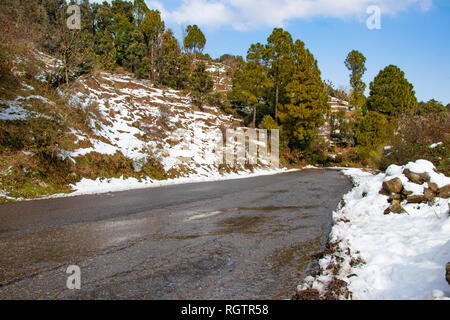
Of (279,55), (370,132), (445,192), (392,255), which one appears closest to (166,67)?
(279,55)

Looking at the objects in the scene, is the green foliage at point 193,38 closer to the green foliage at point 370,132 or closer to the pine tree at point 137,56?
Answer: the pine tree at point 137,56

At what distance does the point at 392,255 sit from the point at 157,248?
4214 millimetres

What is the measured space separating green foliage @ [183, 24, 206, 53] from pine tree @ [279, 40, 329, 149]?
36901 millimetres

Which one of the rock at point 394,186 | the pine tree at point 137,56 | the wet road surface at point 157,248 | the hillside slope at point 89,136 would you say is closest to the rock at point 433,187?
the rock at point 394,186

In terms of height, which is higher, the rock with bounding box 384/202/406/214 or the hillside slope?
the hillside slope

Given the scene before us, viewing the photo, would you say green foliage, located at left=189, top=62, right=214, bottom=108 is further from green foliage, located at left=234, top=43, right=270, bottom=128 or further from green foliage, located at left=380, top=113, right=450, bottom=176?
green foliage, located at left=380, top=113, right=450, bottom=176

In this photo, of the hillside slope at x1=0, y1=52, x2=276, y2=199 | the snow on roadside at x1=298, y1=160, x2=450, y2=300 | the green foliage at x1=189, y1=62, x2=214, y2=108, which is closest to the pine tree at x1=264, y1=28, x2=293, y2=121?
the green foliage at x1=189, y1=62, x2=214, y2=108

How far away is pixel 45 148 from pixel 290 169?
77.5 feet

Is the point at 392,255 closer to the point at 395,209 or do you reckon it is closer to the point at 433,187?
the point at 395,209

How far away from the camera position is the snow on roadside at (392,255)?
3414 millimetres

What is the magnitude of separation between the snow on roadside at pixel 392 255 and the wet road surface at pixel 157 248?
1.66 feet

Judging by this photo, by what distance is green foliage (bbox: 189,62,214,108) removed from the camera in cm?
3360

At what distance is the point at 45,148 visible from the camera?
38.2 feet
